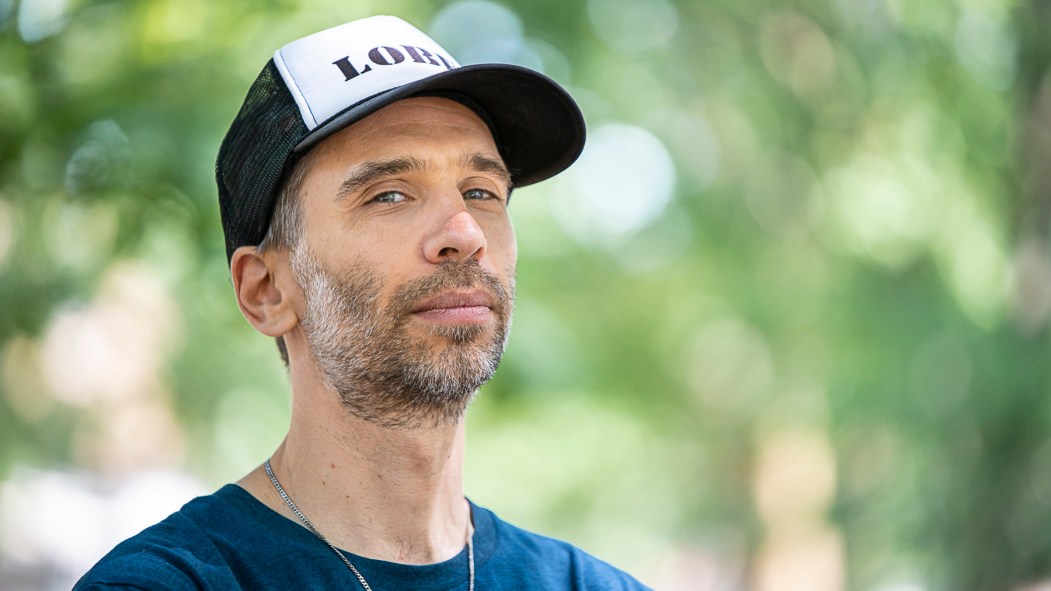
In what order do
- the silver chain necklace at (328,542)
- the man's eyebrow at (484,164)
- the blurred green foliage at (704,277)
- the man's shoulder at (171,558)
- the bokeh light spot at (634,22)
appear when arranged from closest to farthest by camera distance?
the man's shoulder at (171,558) < the silver chain necklace at (328,542) < the man's eyebrow at (484,164) < the blurred green foliage at (704,277) < the bokeh light spot at (634,22)

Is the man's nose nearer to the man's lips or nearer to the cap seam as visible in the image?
the man's lips

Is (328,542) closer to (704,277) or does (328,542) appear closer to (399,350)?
(399,350)

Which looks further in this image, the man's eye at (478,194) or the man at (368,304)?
the man's eye at (478,194)

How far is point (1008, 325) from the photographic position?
6.65 meters

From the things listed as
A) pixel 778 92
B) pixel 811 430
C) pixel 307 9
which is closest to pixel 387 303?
pixel 307 9

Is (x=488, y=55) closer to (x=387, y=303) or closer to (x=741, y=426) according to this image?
(x=387, y=303)

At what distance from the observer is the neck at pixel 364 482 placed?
6.84 ft

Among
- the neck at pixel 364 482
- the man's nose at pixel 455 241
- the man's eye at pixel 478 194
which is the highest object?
the man's eye at pixel 478 194

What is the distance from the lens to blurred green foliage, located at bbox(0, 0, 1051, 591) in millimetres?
3951

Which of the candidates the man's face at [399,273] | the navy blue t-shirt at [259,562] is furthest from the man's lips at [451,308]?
the navy blue t-shirt at [259,562]

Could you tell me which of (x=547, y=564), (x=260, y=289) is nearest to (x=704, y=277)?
(x=547, y=564)

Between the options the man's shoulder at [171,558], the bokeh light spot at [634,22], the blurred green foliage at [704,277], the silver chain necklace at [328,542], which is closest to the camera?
the man's shoulder at [171,558]

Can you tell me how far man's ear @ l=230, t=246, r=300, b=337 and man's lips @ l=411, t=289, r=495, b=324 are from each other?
0.30 metres

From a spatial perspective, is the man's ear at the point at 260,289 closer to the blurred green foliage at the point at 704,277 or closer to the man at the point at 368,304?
the man at the point at 368,304
